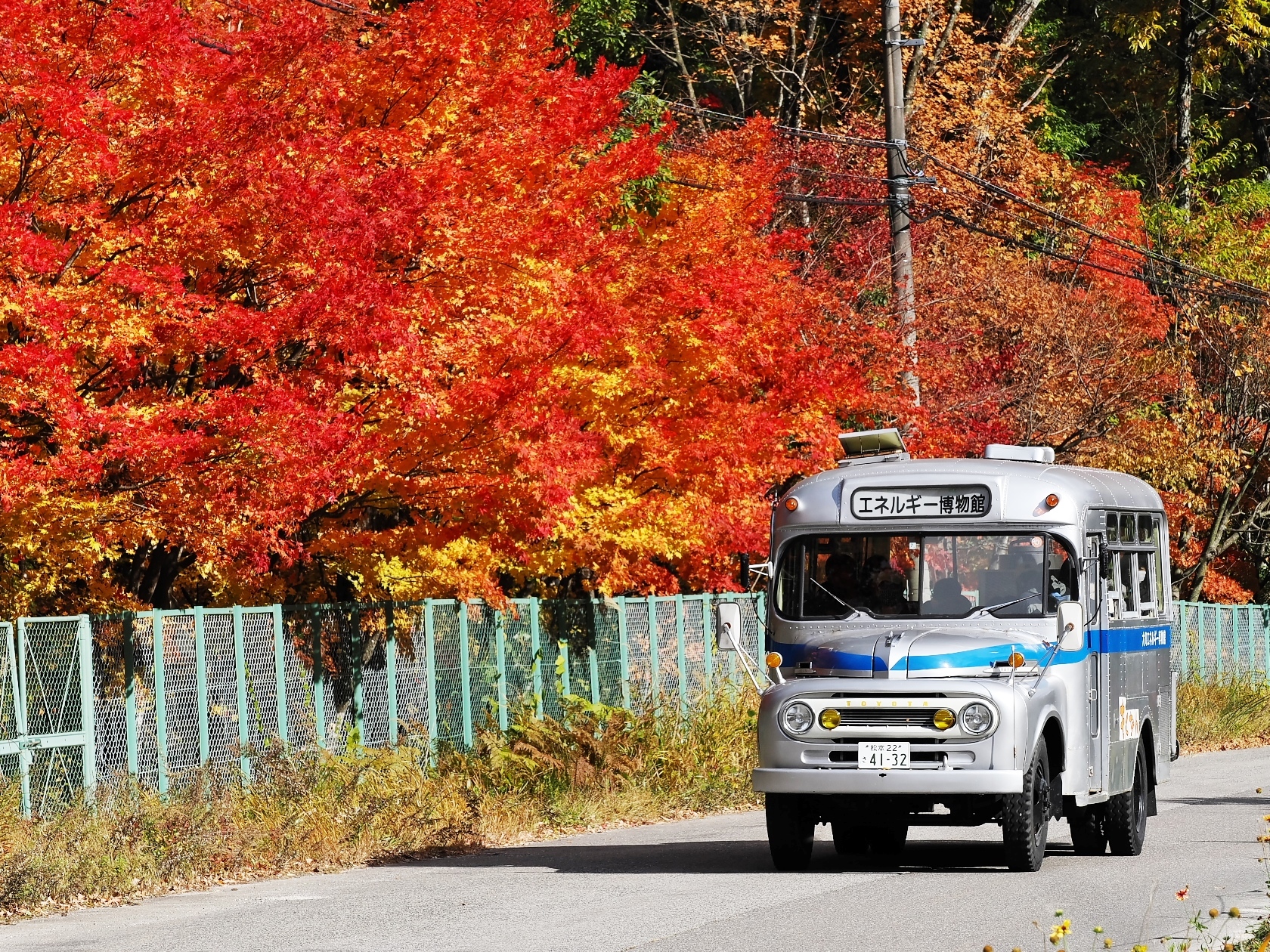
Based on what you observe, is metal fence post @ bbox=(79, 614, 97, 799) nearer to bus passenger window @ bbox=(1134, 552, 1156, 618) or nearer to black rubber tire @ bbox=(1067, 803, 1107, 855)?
black rubber tire @ bbox=(1067, 803, 1107, 855)

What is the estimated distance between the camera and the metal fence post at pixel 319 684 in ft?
58.4

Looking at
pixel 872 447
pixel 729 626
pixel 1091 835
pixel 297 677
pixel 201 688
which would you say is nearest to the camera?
pixel 729 626

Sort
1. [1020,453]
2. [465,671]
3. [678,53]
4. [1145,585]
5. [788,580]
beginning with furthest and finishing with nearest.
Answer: [678,53]
[465,671]
[1145,585]
[1020,453]
[788,580]

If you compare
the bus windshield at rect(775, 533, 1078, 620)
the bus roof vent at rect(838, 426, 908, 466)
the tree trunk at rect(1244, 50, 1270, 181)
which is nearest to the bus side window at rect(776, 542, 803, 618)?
the bus windshield at rect(775, 533, 1078, 620)

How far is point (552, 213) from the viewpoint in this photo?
1825 centimetres

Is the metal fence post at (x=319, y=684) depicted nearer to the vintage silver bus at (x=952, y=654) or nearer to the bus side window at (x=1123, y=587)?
the vintage silver bus at (x=952, y=654)

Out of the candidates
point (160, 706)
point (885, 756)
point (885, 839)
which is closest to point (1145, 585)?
point (885, 839)

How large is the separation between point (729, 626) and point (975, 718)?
1.86 meters

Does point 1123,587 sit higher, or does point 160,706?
point 1123,587

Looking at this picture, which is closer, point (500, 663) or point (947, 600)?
point (947, 600)

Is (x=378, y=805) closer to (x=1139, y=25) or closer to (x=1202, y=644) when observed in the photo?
(x=1202, y=644)

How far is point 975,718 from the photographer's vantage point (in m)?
12.8

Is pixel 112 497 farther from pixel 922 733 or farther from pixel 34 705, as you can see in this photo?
pixel 922 733

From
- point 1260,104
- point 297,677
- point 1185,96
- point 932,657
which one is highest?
point 1260,104
